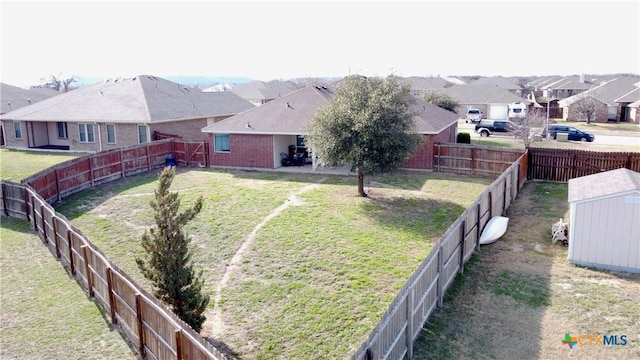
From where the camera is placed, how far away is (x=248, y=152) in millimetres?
27766

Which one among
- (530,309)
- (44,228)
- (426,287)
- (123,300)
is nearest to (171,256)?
(123,300)

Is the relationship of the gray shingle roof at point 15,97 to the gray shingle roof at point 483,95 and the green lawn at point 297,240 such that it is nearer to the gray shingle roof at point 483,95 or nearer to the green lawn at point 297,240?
the green lawn at point 297,240

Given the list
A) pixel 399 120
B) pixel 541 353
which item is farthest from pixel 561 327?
pixel 399 120

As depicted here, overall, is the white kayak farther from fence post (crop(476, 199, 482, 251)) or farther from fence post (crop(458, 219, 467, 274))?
fence post (crop(458, 219, 467, 274))

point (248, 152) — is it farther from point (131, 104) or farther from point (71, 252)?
point (71, 252)

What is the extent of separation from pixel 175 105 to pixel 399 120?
2141 cm

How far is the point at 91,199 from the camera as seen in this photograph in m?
21.2

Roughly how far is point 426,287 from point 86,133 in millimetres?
31451

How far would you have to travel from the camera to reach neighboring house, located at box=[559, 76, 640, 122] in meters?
57.2

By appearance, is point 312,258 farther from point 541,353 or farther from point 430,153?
point 430,153

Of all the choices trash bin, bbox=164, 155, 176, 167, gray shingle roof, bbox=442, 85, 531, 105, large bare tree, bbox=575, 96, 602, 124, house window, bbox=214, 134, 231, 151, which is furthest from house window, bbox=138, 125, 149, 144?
large bare tree, bbox=575, 96, 602, 124

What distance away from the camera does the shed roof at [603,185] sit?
1272 centimetres

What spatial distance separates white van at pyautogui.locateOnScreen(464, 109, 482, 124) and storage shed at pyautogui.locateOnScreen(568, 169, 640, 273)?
44733 millimetres

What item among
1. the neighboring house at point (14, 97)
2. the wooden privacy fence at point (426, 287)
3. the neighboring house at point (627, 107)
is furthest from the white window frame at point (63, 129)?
the neighboring house at point (627, 107)
